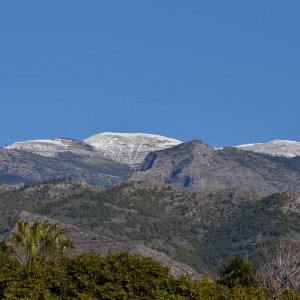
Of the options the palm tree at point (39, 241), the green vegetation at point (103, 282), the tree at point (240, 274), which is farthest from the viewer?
the tree at point (240, 274)

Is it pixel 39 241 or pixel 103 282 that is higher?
pixel 39 241

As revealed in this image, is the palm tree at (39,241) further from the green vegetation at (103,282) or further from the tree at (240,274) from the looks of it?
the tree at (240,274)

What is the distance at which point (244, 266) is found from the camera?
10112 centimetres

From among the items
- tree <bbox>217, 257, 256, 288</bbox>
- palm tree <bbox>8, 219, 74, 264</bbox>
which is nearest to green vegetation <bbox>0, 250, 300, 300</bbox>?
palm tree <bbox>8, 219, 74, 264</bbox>

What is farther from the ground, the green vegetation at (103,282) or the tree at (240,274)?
the tree at (240,274)

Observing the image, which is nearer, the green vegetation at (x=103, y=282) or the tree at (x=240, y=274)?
the green vegetation at (x=103, y=282)

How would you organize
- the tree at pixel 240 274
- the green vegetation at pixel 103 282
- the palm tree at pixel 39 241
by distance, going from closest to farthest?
1. the green vegetation at pixel 103 282
2. the palm tree at pixel 39 241
3. the tree at pixel 240 274

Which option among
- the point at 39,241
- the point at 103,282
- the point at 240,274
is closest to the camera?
the point at 103,282

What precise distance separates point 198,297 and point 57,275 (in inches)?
340

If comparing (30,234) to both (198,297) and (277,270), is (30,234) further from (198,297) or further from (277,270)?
(277,270)

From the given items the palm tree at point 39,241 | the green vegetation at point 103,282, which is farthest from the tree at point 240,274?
the green vegetation at point 103,282

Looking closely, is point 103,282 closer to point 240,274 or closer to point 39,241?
point 39,241

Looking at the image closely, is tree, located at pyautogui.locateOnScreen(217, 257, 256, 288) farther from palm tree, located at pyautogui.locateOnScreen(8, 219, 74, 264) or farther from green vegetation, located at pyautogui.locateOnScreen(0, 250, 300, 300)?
green vegetation, located at pyautogui.locateOnScreen(0, 250, 300, 300)

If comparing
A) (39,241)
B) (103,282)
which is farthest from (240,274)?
(103,282)
